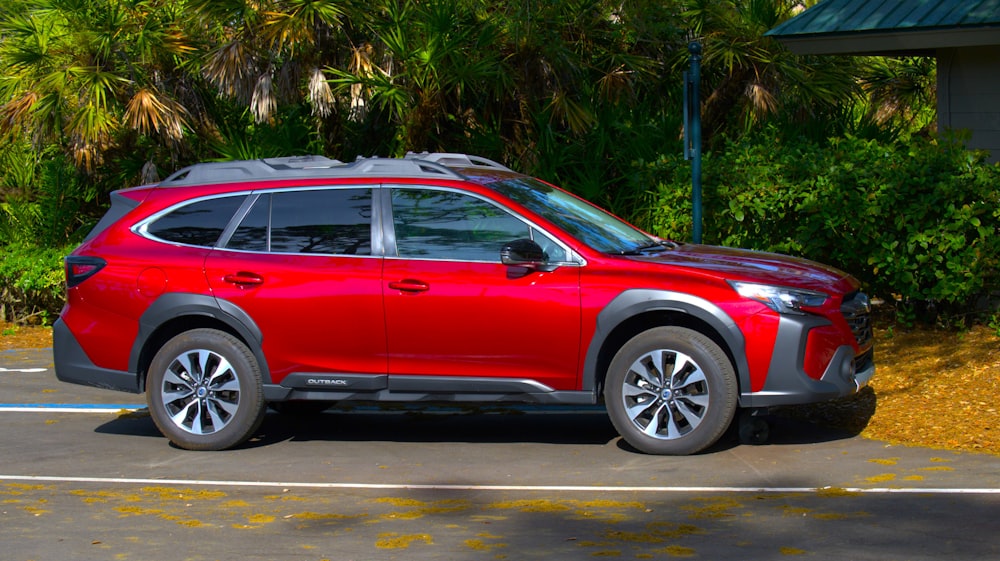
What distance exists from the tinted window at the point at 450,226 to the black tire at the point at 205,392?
131 cm

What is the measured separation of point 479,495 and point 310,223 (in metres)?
2.35

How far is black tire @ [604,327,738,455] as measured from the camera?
25.8ft

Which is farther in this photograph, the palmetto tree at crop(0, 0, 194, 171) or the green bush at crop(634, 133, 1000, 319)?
the palmetto tree at crop(0, 0, 194, 171)

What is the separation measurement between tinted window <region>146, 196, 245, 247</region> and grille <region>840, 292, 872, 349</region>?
3956 mm

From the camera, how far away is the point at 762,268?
26.8ft

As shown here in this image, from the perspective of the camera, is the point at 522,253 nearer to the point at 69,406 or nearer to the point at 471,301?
the point at 471,301

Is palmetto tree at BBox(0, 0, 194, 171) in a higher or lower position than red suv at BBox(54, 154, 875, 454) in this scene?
higher

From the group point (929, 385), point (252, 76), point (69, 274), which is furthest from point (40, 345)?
point (929, 385)

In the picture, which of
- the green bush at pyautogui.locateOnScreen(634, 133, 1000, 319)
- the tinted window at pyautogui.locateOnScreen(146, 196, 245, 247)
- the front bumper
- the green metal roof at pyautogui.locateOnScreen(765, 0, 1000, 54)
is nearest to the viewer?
the front bumper

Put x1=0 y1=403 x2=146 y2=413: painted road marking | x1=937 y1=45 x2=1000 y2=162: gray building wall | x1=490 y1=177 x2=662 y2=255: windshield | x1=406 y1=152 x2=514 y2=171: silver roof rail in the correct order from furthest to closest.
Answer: x1=937 y1=45 x2=1000 y2=162: gray building wall → x1=0 y1=403 x2=146 y2=413: painted road marking → x1=406 y1=152 x2=514 y2=171: silver roof rail → x1=490 y1=177 x2=662 y2=255: windshield

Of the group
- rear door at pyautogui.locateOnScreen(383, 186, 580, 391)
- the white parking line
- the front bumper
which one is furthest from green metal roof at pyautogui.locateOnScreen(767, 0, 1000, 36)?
the white parking line

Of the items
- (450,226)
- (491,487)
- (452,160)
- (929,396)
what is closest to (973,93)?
(929,396)

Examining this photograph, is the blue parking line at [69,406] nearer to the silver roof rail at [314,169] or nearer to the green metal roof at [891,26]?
the silver roof rail at [314,169]

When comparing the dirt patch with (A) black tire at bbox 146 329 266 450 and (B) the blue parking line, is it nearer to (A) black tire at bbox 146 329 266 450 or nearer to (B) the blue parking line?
(A) black tire at bbox 146 329 266 450
